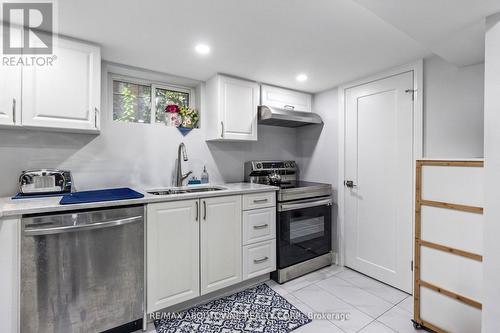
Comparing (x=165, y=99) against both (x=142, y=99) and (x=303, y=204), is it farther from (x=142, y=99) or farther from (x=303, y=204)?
(x=303, y=204)

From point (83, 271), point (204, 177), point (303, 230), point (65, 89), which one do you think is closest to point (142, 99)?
point (65, 89)

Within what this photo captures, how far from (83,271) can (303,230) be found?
2.02 metres

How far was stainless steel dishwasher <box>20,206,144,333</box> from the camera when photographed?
1.47 m

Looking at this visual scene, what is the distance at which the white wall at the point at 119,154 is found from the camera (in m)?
1.93

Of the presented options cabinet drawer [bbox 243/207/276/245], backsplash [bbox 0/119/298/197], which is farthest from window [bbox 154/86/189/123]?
cabinet drawer [bbox 243/207/276/245]

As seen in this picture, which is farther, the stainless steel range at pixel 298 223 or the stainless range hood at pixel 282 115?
the stainless range hood at pixel 282 115

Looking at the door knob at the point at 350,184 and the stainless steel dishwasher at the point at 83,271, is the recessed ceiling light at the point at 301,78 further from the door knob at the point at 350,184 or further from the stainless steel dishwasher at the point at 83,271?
the stainless steel dishwasher at the point at 83,271

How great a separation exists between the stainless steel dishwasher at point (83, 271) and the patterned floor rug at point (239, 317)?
0.31 metres

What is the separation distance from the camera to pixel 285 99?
306 cm

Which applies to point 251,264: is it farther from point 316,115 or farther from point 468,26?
point 468,26

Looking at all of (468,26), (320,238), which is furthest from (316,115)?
(468,26)

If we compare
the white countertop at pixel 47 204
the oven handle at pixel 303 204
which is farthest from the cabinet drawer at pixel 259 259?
the white countertop at pixel 47 204

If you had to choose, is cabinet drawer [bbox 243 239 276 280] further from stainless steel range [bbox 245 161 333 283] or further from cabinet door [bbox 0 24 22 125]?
cabinet door [bbox 0 24 22 125]

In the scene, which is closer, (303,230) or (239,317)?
(239,317)
